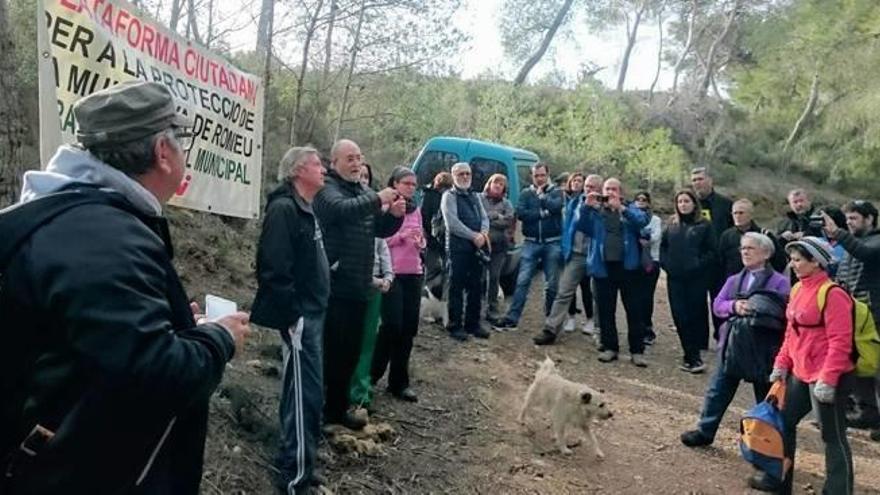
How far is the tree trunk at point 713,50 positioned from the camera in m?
26.5

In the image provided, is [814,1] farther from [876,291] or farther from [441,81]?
[876,291]

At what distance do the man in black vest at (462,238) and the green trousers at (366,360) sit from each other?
241cm

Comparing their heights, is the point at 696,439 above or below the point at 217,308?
below

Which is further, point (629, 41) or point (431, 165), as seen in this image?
point (629, 41)

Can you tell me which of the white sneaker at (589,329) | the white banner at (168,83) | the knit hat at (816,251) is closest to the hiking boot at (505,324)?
the white sneaker at (589,329)

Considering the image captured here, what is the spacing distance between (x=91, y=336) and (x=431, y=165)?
8759 millimetres

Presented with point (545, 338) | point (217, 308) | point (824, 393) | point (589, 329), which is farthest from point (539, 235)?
point (217, 308)

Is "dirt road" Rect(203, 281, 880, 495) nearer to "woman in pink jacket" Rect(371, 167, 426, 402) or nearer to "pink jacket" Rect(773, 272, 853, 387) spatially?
"woman in pink jacket" Rect(371, 167, 426, 402)

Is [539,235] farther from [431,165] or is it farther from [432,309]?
[431,165]

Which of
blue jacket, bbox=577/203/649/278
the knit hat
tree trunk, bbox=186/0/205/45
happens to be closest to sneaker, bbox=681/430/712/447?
the knit hat

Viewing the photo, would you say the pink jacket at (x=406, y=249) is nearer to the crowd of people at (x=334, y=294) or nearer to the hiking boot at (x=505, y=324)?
the crowd of people at (x=334, y=294)

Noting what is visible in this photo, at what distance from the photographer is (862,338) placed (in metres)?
4.20

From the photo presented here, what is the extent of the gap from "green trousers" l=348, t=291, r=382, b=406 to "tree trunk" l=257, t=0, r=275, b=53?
17.9 ft

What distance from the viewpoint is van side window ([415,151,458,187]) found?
9.97 metres
